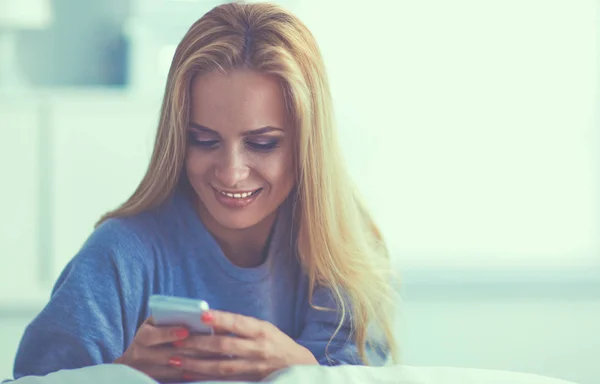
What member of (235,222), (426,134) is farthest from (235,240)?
(426,134)

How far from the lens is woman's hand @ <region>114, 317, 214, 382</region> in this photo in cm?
119

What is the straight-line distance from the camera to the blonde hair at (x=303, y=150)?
54.2 inches

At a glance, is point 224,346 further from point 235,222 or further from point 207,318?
point 235,222

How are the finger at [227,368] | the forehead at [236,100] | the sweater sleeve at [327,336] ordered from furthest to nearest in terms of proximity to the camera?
1. the sweater sleeve at [327,336]
2. the forehead at [236,100]
3. the finger at [227,368]

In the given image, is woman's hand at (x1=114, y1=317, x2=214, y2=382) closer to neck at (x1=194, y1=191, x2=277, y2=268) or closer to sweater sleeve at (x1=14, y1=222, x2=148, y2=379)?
sweater sleeve at (x1=14, y1=222, x2=148, y2=379)

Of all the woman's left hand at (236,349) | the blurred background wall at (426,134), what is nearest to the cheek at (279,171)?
the woman's left hand at (236,349)

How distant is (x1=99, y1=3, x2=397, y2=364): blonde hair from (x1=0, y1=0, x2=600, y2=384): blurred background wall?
6.16ft

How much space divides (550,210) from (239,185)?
303 cm

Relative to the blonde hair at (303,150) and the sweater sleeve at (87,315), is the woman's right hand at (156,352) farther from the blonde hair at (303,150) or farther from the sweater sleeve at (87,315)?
the blonde hair at (303,150)

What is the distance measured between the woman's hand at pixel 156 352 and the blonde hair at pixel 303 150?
307mm

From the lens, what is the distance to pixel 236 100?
1344mm

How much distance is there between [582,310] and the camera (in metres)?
3.62

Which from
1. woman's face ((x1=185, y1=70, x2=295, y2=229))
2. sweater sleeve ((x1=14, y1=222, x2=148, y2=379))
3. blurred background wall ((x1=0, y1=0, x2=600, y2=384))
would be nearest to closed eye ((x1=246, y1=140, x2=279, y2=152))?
woman's face ((x1=185, y1=70, x2=295, y2=229))

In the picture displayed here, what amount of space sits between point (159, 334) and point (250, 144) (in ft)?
1.16
